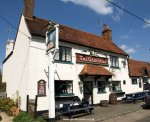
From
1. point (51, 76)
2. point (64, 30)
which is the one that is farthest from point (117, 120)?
point (64, 30)

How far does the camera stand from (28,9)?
1750 centimetres

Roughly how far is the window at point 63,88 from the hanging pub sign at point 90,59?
228 cm

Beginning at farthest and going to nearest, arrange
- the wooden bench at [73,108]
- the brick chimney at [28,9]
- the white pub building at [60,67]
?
1. the brick chimney at [28,9]
2. the white pub building at [60,67]
3. the wooden bench at [73,108]

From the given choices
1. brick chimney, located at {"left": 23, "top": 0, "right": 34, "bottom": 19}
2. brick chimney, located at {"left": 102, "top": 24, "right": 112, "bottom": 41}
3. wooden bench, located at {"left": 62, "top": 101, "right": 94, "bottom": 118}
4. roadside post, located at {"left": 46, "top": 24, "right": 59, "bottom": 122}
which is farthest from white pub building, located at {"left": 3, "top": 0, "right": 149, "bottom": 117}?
brick chimney, located at {"left": 102, "top": 24, "right": 112, "bottom": 41}

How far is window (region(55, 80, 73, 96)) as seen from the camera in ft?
52.3

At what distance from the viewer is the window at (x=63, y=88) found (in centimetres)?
1593

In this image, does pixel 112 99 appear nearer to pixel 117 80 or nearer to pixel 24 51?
pixel 117 80

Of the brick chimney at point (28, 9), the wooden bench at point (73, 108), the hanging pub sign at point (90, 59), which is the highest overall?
the brick chimney at point (28, 9)

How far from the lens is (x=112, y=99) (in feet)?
66.5

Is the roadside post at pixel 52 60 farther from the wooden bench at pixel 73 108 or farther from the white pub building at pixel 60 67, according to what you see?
the wooden bench at pixel 73 108

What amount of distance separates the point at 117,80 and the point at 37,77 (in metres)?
10.6

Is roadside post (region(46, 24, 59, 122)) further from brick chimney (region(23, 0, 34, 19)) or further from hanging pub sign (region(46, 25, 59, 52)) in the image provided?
brick chimney (region(23, 0, 34, 19))

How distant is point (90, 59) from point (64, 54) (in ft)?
10.8

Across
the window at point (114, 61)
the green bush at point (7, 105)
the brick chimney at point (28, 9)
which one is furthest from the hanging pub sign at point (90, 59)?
the green bush at point (7, 105)
